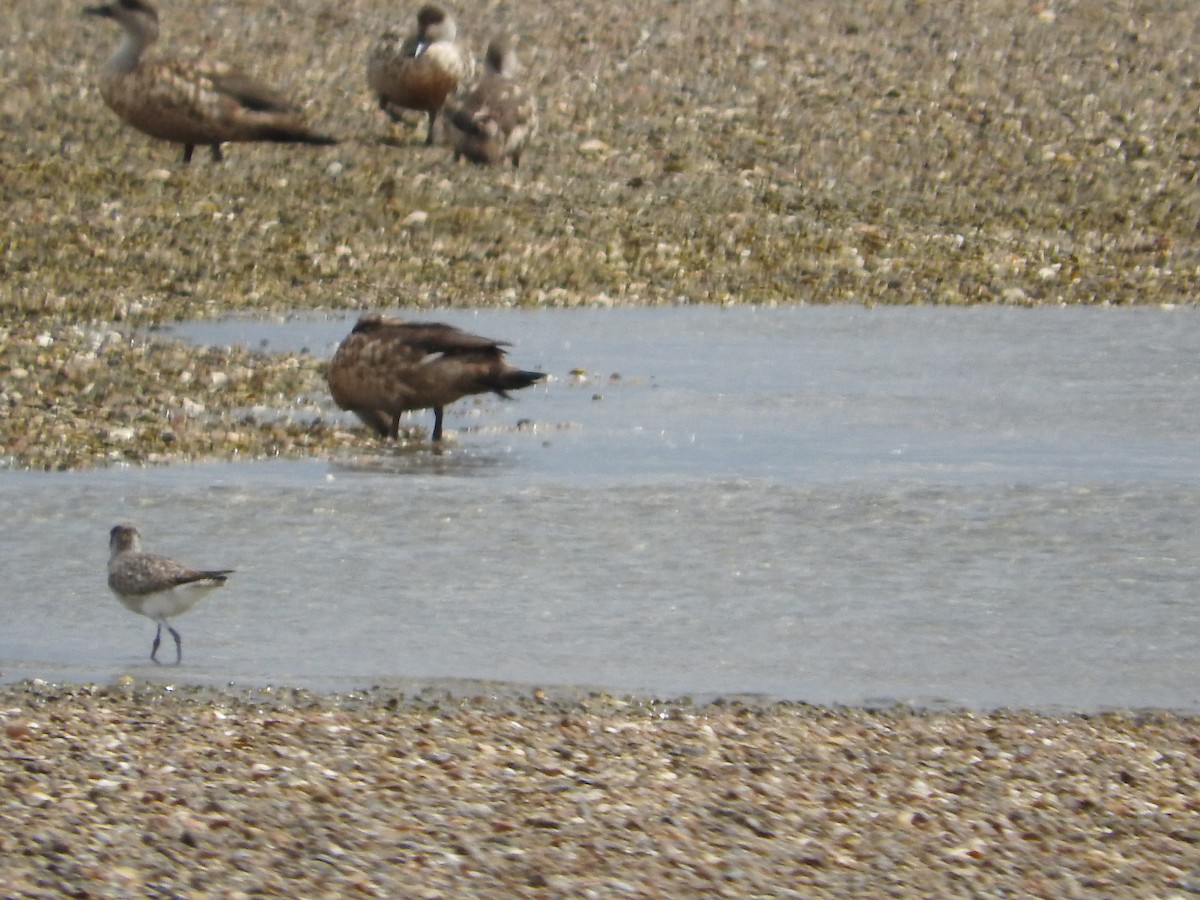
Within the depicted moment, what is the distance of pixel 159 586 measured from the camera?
7.73 metres

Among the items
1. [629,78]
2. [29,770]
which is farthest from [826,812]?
[629,78]

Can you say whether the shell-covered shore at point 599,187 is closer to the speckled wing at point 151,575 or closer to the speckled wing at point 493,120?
the speckled wing at point 493,120

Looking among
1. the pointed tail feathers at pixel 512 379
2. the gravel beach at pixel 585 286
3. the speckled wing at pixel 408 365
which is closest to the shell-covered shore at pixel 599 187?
the gravel beach at pixel 585 286

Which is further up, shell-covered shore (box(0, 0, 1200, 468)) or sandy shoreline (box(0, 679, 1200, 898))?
shell-covered shore (box(0, 0, 1200, 468))

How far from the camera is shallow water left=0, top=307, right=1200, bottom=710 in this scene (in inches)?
301

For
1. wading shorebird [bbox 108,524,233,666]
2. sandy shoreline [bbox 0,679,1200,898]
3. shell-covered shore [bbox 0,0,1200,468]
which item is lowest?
sandy shoreline [bbox 0,679,1200,898]

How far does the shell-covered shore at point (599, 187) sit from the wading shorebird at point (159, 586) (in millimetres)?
3580

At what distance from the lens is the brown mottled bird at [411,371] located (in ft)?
39.4

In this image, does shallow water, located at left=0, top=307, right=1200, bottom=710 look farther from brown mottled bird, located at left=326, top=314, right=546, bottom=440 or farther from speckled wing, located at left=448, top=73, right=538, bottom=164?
speckled wing, located at left=448, top=73, right=538, bottom=164

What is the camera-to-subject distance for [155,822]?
18.2 ft

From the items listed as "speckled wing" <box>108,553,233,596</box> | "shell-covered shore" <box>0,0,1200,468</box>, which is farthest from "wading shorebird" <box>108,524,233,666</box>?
"shell-covered shore" <box>0,0,1200,468</box>

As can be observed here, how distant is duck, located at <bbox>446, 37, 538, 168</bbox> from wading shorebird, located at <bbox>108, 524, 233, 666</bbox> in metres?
12.2

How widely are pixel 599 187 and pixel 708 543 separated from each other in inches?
416

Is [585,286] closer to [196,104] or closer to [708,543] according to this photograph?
[196,104]
